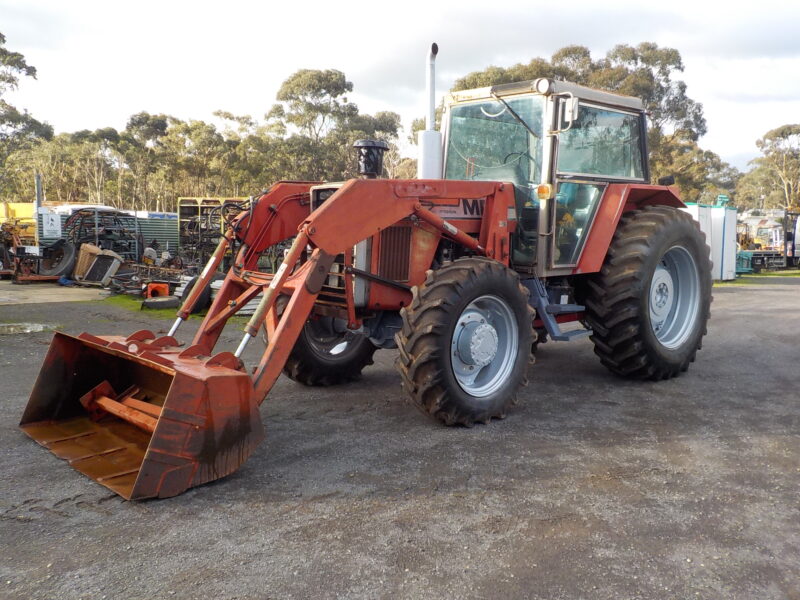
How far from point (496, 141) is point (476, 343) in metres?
2.17

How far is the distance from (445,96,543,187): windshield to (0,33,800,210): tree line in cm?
2055

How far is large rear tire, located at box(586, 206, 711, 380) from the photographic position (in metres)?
5.63

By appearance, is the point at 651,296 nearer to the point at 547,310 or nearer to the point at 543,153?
the point at 547,310

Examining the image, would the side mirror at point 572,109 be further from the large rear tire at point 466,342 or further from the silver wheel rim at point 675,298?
the silver wheel rim at point 675,298

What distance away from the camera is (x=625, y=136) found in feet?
20.7

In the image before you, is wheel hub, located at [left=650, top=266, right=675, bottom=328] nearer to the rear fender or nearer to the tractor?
the tractor

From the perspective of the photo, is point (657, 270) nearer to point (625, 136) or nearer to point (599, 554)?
point (625, 136)

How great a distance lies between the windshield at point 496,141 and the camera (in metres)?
5.58

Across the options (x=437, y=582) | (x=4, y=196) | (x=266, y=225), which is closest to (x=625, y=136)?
(x=266, y=225)

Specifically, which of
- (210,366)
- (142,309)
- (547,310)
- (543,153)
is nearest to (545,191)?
(543,153)

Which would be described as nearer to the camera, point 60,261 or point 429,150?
point 429,150

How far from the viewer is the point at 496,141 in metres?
5.86

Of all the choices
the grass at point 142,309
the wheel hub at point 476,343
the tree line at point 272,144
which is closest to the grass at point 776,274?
the tree line at point 272,144

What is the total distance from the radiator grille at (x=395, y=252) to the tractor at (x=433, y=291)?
0.01m
